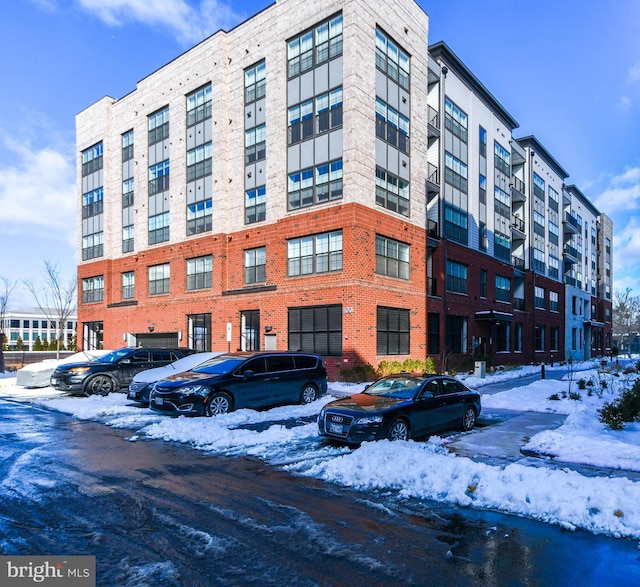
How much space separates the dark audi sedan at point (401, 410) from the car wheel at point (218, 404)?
3.84 m

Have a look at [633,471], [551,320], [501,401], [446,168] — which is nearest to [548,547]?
[633,471]

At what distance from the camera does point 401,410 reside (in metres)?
9.45

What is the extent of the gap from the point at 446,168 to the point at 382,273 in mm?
10091

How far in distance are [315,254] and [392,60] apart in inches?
438

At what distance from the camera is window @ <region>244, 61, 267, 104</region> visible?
26.8 metres

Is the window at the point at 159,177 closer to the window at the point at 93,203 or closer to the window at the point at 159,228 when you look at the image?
the window at the point at 159,228

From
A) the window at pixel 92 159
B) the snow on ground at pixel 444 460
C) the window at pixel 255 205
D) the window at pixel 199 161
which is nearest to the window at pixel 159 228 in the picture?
the window at pixel 199 161

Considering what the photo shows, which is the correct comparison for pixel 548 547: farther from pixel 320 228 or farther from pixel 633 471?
pixel 320 228

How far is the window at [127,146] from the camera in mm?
35094

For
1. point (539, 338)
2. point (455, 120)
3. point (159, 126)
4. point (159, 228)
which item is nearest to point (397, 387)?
point (455, 120)

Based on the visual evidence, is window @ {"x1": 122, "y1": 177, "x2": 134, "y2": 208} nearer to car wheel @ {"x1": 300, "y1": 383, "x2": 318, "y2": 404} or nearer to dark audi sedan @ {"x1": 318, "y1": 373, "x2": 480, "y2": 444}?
car wheel @ {"x1": 300, "y1": 383, "x2": 318, "y2": 404}

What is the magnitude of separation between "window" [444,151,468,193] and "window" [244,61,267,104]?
11.6 meters

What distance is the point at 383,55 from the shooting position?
80.0ft

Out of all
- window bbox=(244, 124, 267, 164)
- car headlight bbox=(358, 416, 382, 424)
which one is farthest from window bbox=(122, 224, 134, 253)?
car headlight bbox=(358, 416, 382, 424)
